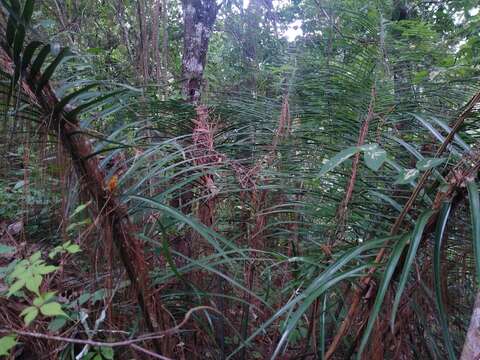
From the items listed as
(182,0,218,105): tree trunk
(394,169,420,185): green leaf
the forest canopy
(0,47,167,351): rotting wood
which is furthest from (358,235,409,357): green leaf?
(182,0,218,105): tree trunk

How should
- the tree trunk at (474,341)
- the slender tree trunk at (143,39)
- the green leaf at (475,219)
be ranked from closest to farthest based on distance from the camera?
the green leaf at (475,219), the tree trunk at (474,341), the slender tree trunk at (143,39)

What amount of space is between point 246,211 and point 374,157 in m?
0.87

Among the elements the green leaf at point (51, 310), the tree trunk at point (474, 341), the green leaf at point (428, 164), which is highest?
the green leaf at point (428, 164)

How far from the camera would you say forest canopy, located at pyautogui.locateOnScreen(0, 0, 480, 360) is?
3.02 feet

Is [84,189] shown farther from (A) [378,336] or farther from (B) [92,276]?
(A) [378,336]

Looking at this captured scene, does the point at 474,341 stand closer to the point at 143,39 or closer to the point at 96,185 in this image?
the point at 96,185

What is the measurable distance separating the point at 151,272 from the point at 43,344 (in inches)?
13.7

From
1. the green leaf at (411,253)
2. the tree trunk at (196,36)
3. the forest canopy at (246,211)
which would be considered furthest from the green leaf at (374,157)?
the tree trunk at (196,36)

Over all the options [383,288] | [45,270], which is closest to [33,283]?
[45,270]

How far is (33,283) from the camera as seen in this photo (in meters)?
0.89

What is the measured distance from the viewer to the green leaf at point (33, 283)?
88 centimetres

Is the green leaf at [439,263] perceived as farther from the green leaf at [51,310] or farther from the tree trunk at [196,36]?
the tree trunk at [196,36]

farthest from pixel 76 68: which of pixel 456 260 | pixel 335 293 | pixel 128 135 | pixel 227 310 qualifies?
pixel 456 260

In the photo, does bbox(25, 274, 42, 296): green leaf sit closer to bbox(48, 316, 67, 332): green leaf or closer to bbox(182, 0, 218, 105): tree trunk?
bbox(48, 316, 67, 332): green leaf
